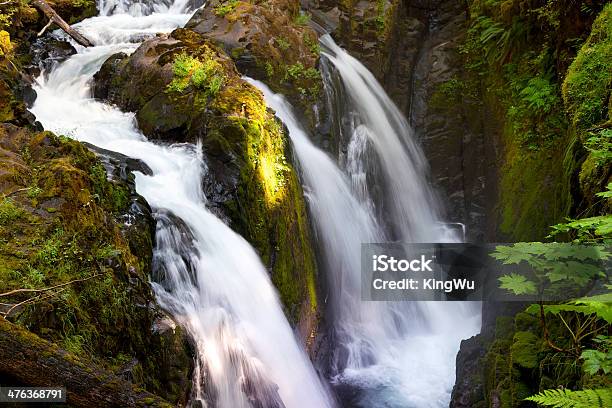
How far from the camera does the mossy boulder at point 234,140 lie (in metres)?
7.22

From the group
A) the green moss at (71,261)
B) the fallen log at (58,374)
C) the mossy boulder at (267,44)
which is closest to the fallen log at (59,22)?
the mossy boulder at (267,44)

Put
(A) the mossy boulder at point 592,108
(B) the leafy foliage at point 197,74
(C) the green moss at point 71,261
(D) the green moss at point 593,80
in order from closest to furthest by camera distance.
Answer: (C) the green moss at point 71,261
(A) the mossy boulder at point 592,108
(D) the green moss at point 593,80
(B) the leafy foliage at point 197,74

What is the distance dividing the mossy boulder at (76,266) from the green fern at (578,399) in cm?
277

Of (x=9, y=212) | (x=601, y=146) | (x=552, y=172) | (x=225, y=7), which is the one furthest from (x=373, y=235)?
(x=9, y=212)

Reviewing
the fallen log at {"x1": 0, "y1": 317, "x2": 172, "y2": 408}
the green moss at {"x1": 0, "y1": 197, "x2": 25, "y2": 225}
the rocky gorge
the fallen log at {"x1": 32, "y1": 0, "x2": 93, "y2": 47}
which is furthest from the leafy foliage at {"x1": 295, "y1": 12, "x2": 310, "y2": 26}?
the fallen log at {"x1": 0, "y1": 317, "x2": 172, "y2": 408}

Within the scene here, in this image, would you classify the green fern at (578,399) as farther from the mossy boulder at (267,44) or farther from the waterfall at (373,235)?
the mossy boulder at (267,44)

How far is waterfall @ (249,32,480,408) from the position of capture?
8094 mm

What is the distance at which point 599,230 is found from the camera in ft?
9.80

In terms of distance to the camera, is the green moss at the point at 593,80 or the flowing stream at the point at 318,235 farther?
the flowing stream at the point at 318,235

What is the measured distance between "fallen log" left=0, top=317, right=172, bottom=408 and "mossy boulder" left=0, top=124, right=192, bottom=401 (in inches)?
15.9

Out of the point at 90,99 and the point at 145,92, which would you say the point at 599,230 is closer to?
the point at 145,92

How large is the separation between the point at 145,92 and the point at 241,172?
2.66 meters

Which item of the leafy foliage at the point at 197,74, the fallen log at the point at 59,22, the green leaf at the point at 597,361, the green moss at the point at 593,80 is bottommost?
the green leaf at the point at 597,361

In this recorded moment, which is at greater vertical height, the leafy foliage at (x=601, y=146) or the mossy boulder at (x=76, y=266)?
the leafy foliage at (x=601, y=146)
